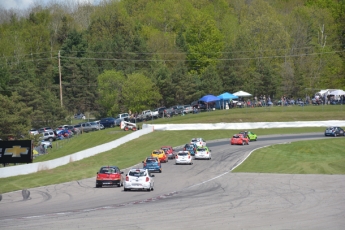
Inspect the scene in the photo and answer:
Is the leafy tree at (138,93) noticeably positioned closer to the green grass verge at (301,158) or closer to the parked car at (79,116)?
the parked car at (79,116)

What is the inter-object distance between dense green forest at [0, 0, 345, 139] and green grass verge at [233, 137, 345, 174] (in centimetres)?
4101

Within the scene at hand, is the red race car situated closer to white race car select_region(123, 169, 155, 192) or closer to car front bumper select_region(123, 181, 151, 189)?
white race car select_region(123, 169, 155, 192)

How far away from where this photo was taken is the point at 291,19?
477ft

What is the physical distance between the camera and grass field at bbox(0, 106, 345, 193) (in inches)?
1780

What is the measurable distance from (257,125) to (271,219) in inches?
2320

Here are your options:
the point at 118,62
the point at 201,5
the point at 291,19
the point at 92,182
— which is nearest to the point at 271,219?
the point at 92,182

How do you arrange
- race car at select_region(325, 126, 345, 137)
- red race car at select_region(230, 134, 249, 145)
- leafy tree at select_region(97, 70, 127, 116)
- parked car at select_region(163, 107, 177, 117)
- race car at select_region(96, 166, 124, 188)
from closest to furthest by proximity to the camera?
race car at select_region(96, 166, 124, 188), red race car at select_region(230, 134, 249, 145), race car at select_region(325, 126, 345, 137), parked car at select_region(163, 107, 177, 117), leafy tree at select_region(97, 70, 127, 116)

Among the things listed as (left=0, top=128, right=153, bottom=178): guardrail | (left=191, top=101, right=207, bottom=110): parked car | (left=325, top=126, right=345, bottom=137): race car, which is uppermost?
(left=191, top=101, right=207, bottom=110): parked car

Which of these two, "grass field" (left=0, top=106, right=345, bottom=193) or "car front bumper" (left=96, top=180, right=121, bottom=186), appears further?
"grass field" (left=0, top=106, right=345, bottom=193)

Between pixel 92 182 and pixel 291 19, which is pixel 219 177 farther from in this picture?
pixel 291 19

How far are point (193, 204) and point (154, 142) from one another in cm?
4208

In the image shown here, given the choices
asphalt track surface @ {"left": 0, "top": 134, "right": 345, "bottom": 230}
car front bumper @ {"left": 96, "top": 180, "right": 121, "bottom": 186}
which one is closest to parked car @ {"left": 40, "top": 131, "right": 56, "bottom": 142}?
asphalt track surface @ {"left": 0, "top": 134, "right": 345, "bottom": 230}

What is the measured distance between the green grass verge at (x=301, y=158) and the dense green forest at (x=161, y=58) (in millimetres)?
41011

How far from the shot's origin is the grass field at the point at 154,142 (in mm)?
45219
